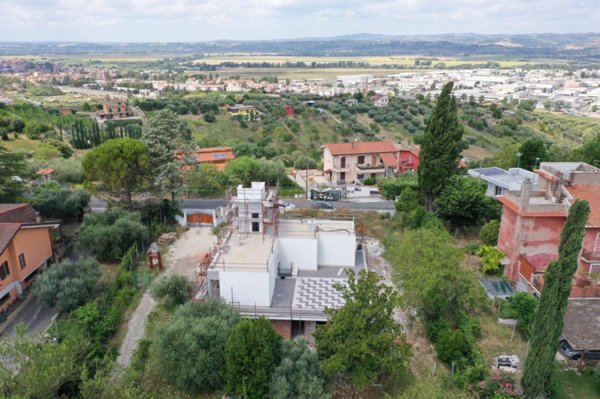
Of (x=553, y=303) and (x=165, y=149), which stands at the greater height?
(x=165, y=149)

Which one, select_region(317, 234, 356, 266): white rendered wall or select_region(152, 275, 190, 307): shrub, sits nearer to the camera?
select_region(152, 275, 190, 307): shrub

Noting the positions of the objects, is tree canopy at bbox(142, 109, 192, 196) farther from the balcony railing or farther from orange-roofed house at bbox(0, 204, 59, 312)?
the balcony railing

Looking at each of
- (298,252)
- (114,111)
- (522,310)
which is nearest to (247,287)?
(298,252)

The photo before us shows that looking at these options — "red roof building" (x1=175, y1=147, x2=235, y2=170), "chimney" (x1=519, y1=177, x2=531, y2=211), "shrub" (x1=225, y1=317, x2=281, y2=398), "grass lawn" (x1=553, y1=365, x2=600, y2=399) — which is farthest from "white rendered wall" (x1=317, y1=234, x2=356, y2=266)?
"red roof building" (x1=175, y1=147, x2=235, y2=170)

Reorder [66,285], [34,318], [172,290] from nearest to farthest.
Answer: [66,285] < [34,318] < [172,290]

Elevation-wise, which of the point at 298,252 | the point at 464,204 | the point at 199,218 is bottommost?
the point at 199,218

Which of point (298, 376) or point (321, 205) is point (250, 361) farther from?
point (321, 205)

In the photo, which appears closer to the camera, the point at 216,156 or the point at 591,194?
the point at 591,194
